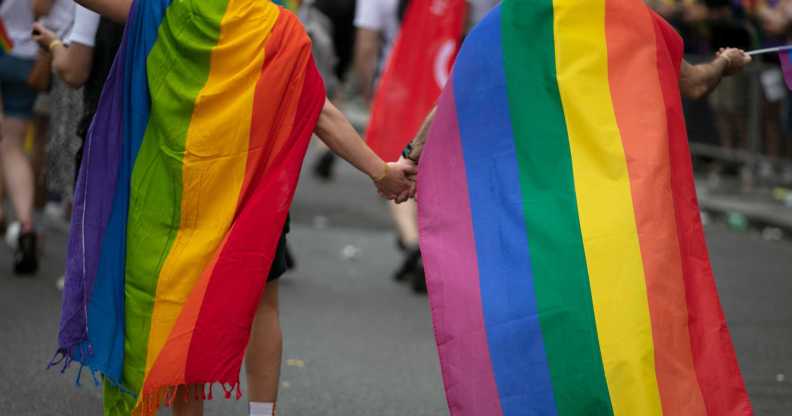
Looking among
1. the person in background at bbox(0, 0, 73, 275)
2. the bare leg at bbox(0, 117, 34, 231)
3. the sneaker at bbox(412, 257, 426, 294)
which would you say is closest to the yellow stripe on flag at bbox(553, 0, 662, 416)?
the sneaker at bbox(412, 257, 426, 294)

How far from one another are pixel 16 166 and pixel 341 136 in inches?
162

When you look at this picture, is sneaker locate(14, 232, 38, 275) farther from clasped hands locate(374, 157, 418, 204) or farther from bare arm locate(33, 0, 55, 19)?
clasped hands locate(374, 157, 418, 204)

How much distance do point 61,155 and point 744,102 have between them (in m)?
6.91

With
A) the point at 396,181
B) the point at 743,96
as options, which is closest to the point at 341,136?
the point at 396,181

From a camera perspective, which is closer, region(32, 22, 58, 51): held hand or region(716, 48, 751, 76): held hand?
region(716, 48, 751, 76): held hand

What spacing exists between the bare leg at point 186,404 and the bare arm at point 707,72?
1.92m

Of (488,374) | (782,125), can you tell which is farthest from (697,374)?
(782,125)

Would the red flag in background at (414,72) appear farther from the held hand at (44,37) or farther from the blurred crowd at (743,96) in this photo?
the blurred crowd at (743,96)

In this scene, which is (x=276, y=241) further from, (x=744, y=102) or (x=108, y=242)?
(x=744, y=102)

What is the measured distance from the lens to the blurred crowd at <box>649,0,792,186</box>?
41.5ft

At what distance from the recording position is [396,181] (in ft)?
16.6

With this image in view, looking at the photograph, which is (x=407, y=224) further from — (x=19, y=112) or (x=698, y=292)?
(x=698, y=292)

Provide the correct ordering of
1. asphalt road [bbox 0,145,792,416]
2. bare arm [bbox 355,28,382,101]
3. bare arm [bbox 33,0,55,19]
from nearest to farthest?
asphalt road [bbox 0,145,792,416] < bare arm [bbox 33,0,55,19] < bare arm [bbox 355,28,382,101]

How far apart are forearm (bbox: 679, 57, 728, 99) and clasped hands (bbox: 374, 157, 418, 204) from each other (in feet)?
3.14
